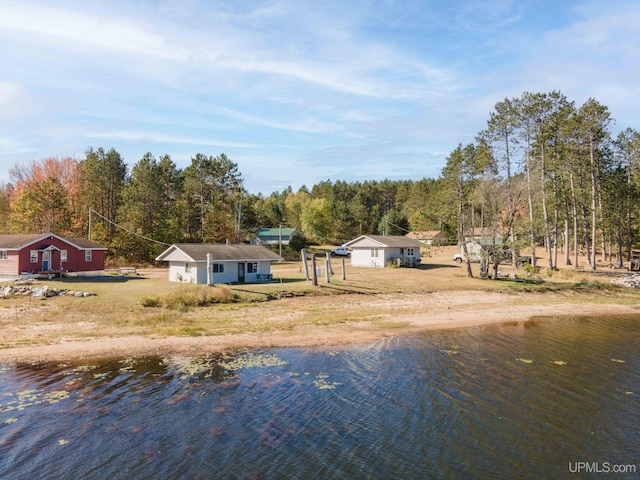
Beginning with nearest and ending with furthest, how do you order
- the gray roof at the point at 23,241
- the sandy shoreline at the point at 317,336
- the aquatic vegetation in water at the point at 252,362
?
the aquatic vegetation in water at the point at 252,362 < the sandy shoreline at the point at 317,336 < the gray roof at the point at 23,241

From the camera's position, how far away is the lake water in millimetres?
11883

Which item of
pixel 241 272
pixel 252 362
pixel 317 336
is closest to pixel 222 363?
pixel 252 362

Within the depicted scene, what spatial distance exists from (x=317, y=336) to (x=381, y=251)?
123ft

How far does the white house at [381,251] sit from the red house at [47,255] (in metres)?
34.3

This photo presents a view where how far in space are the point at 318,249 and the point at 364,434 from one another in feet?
294

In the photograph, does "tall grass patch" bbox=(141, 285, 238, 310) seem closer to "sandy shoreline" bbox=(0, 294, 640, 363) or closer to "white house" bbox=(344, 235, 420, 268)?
"sandy shoreline" bbox=(0, 294, 640, 363)

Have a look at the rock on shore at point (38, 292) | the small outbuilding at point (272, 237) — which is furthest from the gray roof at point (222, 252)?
the small outbuilding at point (272, 237)

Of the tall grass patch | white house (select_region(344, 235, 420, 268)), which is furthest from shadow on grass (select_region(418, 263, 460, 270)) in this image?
the tall grass patch

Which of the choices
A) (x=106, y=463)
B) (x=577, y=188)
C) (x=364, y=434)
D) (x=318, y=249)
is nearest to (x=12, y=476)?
(x=106, y=463)

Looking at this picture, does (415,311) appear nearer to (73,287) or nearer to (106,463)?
(106,463)

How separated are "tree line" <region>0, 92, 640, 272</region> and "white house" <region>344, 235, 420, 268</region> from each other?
7.81 metres

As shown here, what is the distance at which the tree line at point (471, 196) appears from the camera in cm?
5128

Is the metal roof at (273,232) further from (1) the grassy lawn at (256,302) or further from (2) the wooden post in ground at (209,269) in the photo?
(2) the wooden post in ground at (209,269)

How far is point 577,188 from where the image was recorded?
194ft
